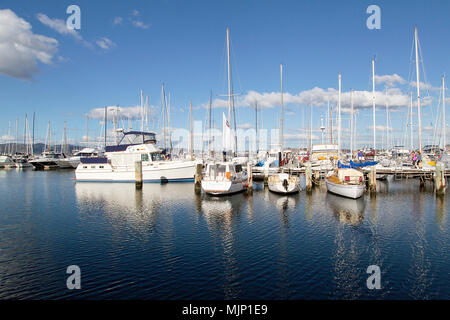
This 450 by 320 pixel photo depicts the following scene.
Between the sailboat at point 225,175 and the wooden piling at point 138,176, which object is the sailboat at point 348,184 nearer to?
the sailboat at point 225,175

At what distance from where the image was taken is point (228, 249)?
15594mm

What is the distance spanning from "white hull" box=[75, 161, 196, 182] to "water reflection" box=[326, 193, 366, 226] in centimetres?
2247

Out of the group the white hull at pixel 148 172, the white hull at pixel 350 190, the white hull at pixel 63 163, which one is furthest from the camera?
the white hull at pixel 63 163

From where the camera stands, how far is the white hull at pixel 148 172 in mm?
45281

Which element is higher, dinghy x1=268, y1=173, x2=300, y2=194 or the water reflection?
dinghy x1=268, y1=173, x2=300, y2=194

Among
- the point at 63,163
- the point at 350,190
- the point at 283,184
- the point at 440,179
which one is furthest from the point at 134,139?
the point at 63,163

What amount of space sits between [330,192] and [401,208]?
869 centimetres

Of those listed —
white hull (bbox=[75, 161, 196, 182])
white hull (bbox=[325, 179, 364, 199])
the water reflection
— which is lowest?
the water reflection

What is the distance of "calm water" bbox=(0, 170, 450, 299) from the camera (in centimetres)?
1112

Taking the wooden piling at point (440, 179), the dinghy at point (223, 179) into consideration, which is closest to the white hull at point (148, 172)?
the dinghy at point (223, 179)

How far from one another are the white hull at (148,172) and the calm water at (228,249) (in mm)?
16729

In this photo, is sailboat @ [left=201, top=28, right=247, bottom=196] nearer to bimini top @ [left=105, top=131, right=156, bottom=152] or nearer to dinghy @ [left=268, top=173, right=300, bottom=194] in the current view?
dinghy @ [left=268, top=173, right=300, bottom=194]

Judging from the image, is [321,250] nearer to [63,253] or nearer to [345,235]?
[345,235]

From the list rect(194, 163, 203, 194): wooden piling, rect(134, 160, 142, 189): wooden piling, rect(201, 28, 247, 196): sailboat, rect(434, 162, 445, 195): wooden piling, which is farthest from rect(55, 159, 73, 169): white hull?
rect(434, 162, 445, 195): wooden piling
